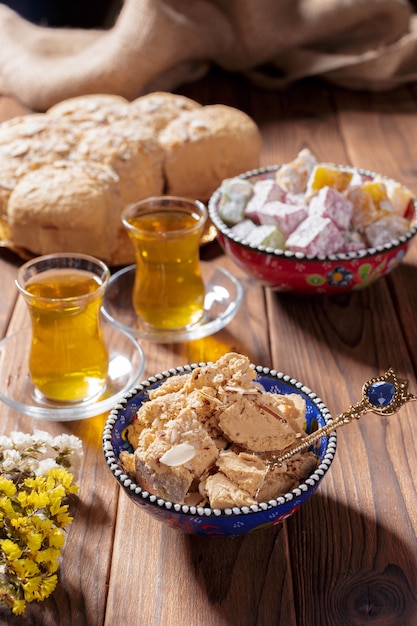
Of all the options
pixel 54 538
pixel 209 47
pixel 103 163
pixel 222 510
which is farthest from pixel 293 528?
pixel 209 47

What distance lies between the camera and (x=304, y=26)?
242 cm

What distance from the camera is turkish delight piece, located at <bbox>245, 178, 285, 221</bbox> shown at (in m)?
1.58

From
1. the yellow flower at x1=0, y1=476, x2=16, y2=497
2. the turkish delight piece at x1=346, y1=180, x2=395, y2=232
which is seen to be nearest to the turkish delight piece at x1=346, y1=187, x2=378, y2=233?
the turkish delight piece at x1=346, y1=180, x2=395, y2=232

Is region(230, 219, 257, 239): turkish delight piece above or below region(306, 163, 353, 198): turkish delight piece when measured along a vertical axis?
below

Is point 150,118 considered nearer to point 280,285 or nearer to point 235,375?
point 280,285

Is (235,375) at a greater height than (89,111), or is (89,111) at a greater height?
(235,375)

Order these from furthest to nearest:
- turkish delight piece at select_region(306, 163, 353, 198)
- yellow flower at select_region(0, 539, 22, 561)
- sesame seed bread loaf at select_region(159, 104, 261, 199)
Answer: sesame seed bread loaf at select_region(159, 104, 261, 199) < turkish delight piece at select_region(306, 163, 353, 198) < yellow flower at select_region(0, 539, 22, 561)

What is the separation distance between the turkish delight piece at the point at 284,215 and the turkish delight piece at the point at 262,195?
0.06ft

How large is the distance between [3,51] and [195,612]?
1860mm

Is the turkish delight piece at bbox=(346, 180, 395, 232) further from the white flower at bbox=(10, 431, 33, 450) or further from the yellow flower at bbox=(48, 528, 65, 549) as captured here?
the yellow flower at bbox=(48, 528, 65, 549)

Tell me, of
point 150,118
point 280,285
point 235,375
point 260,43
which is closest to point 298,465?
point 235,375

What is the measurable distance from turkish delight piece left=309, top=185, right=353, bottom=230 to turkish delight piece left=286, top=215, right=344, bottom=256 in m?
0.02

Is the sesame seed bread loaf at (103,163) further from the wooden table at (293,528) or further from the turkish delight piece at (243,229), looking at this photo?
the turkish delight piece at (243,229)

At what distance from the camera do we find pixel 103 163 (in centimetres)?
176
